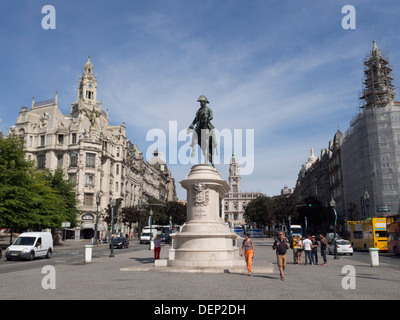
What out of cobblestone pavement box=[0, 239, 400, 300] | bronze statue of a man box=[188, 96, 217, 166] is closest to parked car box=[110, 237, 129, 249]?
bronze statue of a man box=[188, 96, 217, 166]

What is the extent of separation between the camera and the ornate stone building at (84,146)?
225 ft

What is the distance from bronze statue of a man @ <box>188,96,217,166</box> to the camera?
66.0ft

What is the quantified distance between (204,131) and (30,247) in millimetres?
16103

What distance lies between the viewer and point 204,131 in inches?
793

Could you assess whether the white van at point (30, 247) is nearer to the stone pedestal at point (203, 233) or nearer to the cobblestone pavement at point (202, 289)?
the cobblestone pavement at point (202, 289)

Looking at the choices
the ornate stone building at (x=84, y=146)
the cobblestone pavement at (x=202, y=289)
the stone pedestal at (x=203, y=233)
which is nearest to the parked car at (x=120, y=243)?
the ornate stone building at (x=84, y=146)

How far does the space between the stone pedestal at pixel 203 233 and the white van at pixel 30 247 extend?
46.2 feet

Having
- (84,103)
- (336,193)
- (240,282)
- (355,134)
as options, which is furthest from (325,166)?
(240,282)

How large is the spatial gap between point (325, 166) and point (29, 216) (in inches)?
3051

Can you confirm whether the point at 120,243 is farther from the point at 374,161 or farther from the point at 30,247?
the point at 374,161

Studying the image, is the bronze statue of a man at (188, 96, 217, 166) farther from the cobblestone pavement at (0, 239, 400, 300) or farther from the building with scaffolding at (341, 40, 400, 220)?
the building with scaffolding at (341, 40, 400, 220)

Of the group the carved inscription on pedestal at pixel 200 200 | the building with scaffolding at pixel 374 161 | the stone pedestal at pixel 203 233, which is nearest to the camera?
the stone pedestal at pixel 203 233
